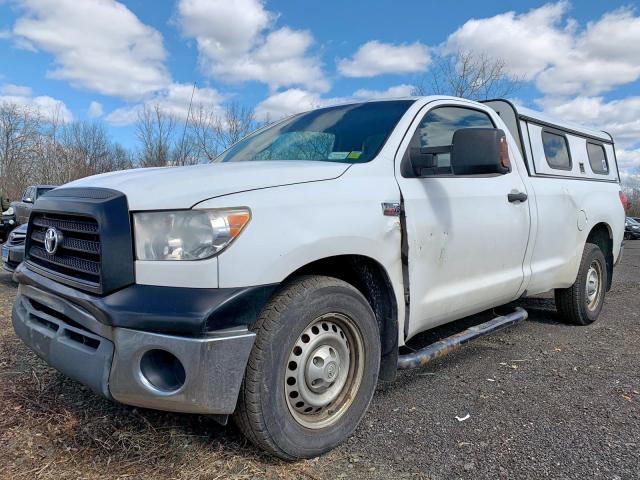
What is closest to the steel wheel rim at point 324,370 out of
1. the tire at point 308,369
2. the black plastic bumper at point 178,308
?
the tire at point 308,369

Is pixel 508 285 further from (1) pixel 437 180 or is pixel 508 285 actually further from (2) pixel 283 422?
(2) pixel 283 422

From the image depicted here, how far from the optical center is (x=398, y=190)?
9.34ft

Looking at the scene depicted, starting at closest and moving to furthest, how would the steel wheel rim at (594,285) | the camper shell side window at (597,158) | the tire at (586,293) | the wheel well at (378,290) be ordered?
the wheel well at (378,290), the tire at (586,293), the steel wheel rim at (594,285), the camper shell side window at (597,158)

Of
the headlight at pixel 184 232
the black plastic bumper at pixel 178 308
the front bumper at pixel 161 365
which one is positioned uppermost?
the headlight at pixel 184 232

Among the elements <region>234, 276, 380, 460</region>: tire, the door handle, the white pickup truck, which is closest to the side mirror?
the white pickup truck

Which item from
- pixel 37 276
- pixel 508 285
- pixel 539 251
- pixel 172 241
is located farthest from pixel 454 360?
pixel 37 276

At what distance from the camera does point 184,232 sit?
6.92 feet

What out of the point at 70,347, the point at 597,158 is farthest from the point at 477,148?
the point at 597,158

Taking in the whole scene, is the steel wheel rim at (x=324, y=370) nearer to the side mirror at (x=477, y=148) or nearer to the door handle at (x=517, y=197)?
the side mirror at (x=477, y=148)

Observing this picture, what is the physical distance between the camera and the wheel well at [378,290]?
2.71 metres

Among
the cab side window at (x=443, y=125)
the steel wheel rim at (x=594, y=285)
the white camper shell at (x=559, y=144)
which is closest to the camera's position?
the cab side window at (x=443, y=125)

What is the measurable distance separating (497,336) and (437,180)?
7.43ft

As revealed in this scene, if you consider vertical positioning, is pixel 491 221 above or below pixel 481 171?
below

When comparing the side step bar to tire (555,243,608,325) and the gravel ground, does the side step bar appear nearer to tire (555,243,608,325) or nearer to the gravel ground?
the gravel ground
